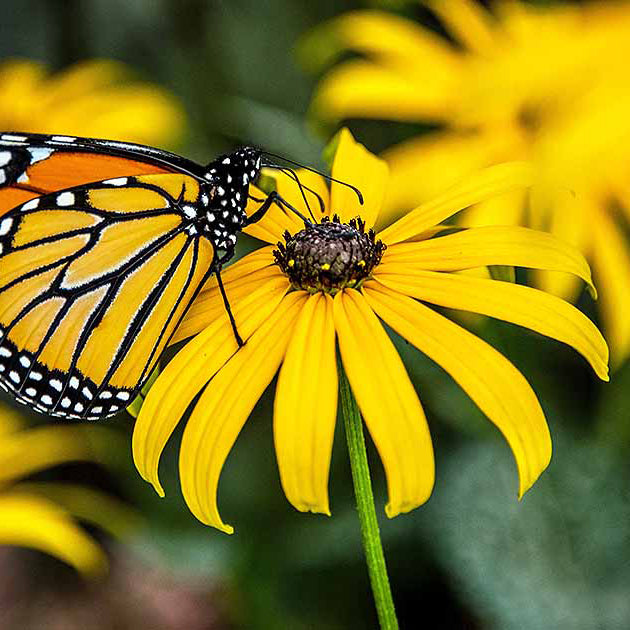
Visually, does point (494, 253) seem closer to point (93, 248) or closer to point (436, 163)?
point (93, 248)

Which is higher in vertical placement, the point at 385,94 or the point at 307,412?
the point at 385,94

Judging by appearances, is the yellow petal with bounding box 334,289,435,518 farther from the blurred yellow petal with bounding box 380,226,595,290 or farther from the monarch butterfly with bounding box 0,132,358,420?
the monarch butterfly with bounding box 0,132,358,420

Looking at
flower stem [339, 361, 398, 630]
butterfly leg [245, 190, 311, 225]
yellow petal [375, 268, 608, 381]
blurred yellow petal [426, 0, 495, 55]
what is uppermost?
blurred yellow petal [426, 0, 495, 55]

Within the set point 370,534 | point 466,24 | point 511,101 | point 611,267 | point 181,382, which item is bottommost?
point 370,534

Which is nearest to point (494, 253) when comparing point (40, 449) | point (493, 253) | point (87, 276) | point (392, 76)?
point (493, 253)

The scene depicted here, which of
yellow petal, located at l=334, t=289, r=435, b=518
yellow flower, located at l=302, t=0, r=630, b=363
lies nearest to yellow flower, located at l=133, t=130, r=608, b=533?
yellow petal, located at l=334, t=289, r=435, b=518

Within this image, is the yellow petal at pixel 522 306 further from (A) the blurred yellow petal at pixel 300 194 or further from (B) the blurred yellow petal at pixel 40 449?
(B) the blurred yellow petal at pixel 40 449
